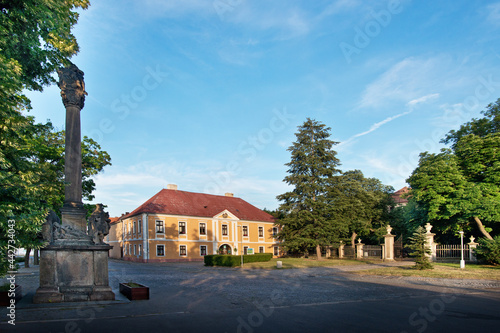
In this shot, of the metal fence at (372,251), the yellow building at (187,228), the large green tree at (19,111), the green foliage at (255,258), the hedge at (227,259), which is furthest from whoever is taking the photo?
the yellow building at (187,228)

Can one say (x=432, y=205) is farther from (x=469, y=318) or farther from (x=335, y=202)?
(x=469, y=318)

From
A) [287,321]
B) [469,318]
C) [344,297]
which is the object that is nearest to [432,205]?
[344,297]

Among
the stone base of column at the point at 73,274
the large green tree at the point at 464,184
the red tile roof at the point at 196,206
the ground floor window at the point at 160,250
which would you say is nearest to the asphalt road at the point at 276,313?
the stone base of column at the point at 73,274

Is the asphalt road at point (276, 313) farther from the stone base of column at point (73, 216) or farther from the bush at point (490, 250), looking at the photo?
the bush at point (490, 250)

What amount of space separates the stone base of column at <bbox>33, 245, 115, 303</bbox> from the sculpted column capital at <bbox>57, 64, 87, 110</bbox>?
4880 mm

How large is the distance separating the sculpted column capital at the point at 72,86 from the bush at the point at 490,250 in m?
27.2

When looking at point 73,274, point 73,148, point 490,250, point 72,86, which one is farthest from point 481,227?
point 72,86

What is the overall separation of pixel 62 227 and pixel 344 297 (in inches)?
369

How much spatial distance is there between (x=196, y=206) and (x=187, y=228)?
13.8 feet

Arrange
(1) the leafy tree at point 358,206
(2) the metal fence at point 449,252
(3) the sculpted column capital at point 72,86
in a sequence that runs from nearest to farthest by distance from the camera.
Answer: (3) the sculpted column capital at point 72,86 < (2) the metal fence at point 449,252 < (1) the leafy tree at point 358,206

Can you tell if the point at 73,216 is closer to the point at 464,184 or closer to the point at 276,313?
the point at 276,313

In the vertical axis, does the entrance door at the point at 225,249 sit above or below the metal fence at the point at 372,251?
below

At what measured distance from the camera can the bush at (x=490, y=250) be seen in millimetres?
24234

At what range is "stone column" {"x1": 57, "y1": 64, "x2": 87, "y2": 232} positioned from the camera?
1120cm
